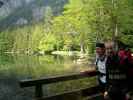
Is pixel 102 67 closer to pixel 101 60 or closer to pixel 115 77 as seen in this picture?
pixel 101 60

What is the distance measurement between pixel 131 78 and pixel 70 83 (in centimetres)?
→ 1719

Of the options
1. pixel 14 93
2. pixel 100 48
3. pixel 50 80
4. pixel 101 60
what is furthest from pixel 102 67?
pixel 14 93

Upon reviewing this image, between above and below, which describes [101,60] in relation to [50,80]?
above

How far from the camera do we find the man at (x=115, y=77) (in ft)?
20.7

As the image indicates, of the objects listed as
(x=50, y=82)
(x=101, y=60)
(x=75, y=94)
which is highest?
(x=101, y=60)

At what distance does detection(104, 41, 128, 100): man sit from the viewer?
249 inches

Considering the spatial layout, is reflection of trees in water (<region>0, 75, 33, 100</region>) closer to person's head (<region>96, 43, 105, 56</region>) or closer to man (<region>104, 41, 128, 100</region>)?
person's head (<region>96, 43, 105, 56</region>)

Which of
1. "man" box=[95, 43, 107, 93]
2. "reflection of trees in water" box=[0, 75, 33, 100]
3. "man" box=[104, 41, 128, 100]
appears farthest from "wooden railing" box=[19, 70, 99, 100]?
"reflection of trees in water" box=[0, 75, 33, 100]

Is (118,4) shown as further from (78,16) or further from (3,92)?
(3,92)

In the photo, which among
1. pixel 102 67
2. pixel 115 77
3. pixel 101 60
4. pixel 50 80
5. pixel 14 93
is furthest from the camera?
pixel 14 93

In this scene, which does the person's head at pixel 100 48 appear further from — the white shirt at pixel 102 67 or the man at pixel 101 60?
the white shirt at pixel 102 67

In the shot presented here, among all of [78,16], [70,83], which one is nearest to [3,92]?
[70,83]

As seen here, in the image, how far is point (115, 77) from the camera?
6.35 m

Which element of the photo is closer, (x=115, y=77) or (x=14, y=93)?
(x=115, y=77)
